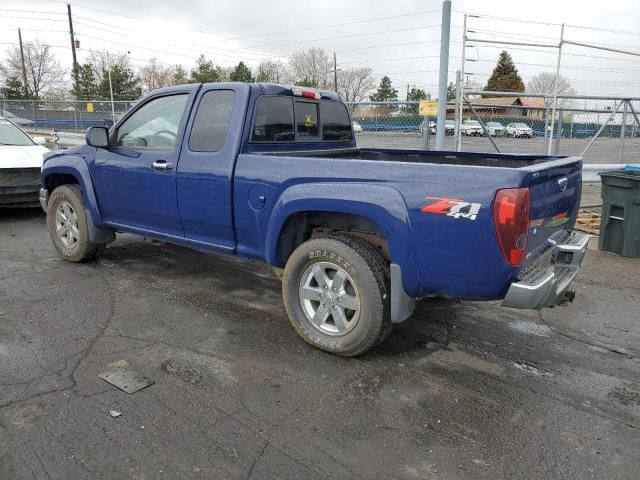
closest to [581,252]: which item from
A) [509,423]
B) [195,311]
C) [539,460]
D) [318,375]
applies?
[509,423]

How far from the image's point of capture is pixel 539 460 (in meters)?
2.67

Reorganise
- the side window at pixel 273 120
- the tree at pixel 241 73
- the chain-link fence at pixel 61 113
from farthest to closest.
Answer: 1. the tree at pixel 241 73
2. the chain-link fence at pixel 61 113
3. the side window at pixel 273 120

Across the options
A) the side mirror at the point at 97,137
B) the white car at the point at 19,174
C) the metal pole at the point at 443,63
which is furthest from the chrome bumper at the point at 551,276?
the white car at the point at 19,174

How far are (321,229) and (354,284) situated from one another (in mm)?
658

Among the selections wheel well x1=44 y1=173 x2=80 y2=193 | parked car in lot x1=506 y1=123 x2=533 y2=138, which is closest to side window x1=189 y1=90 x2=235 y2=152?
wheel well x1=44 y1=173 x2=80 y2=193

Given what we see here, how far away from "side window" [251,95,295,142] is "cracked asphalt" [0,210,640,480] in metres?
1.54

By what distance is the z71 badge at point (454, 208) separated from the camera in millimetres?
3000

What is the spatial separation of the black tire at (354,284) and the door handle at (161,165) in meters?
1.56

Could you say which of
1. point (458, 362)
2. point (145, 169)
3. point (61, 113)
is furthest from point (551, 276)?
point (61, 113)

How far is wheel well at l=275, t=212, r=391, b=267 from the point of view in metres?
3.73

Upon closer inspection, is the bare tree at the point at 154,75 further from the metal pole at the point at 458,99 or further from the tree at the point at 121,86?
the metal pole at the point at 458,99

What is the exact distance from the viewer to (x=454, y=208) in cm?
305

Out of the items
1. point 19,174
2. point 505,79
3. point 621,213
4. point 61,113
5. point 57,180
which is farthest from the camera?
point 505,79

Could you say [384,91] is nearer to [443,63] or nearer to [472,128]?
[472,128]
